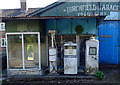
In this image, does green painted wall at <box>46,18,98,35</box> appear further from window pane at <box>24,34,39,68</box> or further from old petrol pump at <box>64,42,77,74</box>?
window pane at <box>24,34,39,68</box>

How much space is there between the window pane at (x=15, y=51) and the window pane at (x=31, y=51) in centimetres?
33

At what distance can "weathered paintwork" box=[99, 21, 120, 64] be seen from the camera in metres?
7.83

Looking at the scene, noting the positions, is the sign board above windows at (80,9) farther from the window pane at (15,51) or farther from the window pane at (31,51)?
the window pane at (15,51)

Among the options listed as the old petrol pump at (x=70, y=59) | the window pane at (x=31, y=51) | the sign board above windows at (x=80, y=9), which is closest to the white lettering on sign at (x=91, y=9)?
the sign board above windows at (x=80, y=9)

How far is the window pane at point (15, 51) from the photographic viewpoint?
6.11m

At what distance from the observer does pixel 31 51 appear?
638cm

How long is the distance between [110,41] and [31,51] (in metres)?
5.49

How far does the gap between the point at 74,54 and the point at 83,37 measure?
1519 mm

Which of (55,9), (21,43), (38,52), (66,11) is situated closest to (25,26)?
(21,43)

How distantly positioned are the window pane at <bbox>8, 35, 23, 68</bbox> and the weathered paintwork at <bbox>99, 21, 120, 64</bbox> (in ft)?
18.0

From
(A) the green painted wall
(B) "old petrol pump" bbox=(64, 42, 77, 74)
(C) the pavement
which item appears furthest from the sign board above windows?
(C) the pavement

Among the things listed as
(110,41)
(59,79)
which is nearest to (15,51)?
(59,79)

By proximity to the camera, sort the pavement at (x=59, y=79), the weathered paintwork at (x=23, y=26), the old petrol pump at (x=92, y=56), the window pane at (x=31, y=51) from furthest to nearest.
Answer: the window pane at (x=31, y=51)
the weathered paintwork at (x=23, y=26)
the old petrol pump at (x=92, y=56)
the pavement at (x=59, y=79)

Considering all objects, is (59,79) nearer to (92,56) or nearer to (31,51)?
(92,56)
